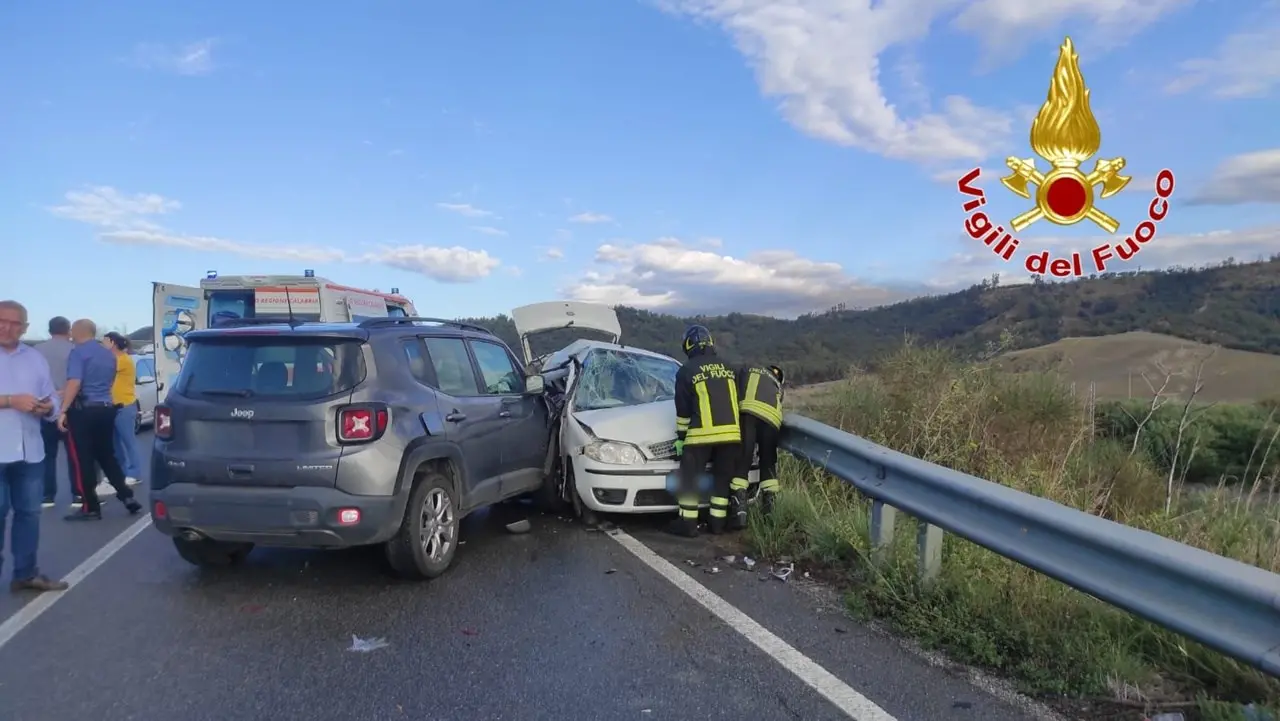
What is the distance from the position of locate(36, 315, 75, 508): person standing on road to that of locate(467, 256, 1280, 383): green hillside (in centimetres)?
556

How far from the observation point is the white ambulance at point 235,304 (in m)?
15.0

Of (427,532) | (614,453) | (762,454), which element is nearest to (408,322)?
(427,532)

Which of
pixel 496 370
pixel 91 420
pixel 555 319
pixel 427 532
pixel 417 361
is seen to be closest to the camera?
pixel 427 532

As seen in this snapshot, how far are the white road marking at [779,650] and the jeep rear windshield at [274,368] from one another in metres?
2.51

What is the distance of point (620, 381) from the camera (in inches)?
327

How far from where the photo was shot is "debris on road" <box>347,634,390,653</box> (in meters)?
4.45

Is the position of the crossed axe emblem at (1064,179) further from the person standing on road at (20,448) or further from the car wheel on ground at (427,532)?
the person standing on road at (20,448)

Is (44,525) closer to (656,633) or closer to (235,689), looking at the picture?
(235,689)

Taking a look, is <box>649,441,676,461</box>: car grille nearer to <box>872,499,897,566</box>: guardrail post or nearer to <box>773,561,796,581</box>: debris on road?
<box>773,561,796,581</box>: debris on road

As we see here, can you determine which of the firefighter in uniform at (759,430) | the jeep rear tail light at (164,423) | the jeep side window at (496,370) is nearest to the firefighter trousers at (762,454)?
the firefighter in uniform at (759,430)

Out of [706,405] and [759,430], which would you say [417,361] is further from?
[759,430]

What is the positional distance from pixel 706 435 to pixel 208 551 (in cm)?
378

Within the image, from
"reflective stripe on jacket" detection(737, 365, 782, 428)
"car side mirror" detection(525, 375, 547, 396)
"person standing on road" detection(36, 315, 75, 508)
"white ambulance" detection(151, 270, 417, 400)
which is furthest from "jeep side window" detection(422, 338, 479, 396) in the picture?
"white ambulance" detection(151, 270, 417, 400)

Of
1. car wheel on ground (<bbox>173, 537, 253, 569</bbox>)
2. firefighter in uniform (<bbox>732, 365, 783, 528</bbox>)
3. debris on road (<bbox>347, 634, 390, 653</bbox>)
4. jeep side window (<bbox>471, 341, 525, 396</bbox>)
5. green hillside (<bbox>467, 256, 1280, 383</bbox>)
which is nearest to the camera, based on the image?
debris on road (<bbox>347, 634, 390, 653</bbox>)
